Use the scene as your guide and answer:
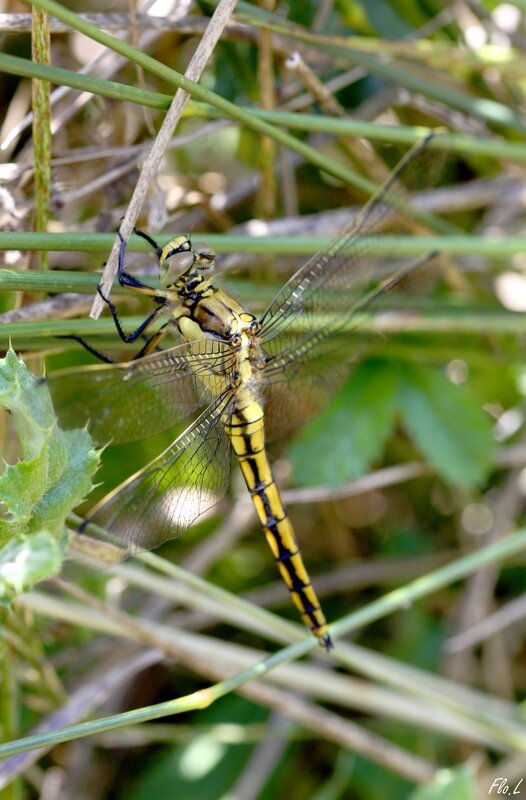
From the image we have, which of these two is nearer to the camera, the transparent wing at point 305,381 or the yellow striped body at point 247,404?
the yellow striped body at point 247,404

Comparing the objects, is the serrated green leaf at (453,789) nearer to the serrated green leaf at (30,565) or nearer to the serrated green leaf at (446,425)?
the serrated green leaf at (446,425)

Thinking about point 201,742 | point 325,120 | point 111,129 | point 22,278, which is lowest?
point 201,742

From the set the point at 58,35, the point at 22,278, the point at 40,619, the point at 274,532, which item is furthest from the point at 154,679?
the point at 58,35

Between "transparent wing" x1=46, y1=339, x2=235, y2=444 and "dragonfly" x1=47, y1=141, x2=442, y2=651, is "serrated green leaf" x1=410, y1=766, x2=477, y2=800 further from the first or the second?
"transparent wing" x1=46, y1=339, x2=235, y2=444

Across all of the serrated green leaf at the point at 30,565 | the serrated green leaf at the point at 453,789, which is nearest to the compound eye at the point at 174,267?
the serrated green leaf at the point at 30,565

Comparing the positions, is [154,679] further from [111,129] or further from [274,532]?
[111,129]

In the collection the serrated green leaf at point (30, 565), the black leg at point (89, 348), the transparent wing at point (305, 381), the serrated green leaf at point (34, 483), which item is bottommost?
the serrated green leaf at point (30, 565)

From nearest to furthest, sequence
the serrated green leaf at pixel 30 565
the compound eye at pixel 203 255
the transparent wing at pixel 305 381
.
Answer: the serrated green leaf at pixel 30 565 → the compound eye at pixel 203 255 → the transparent wing at pixel 305 381

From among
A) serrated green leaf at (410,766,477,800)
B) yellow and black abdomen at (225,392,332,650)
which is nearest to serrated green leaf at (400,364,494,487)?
yellow and black abdomen at (225,392,332,650)

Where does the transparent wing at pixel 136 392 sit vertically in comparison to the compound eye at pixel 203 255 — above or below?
below
